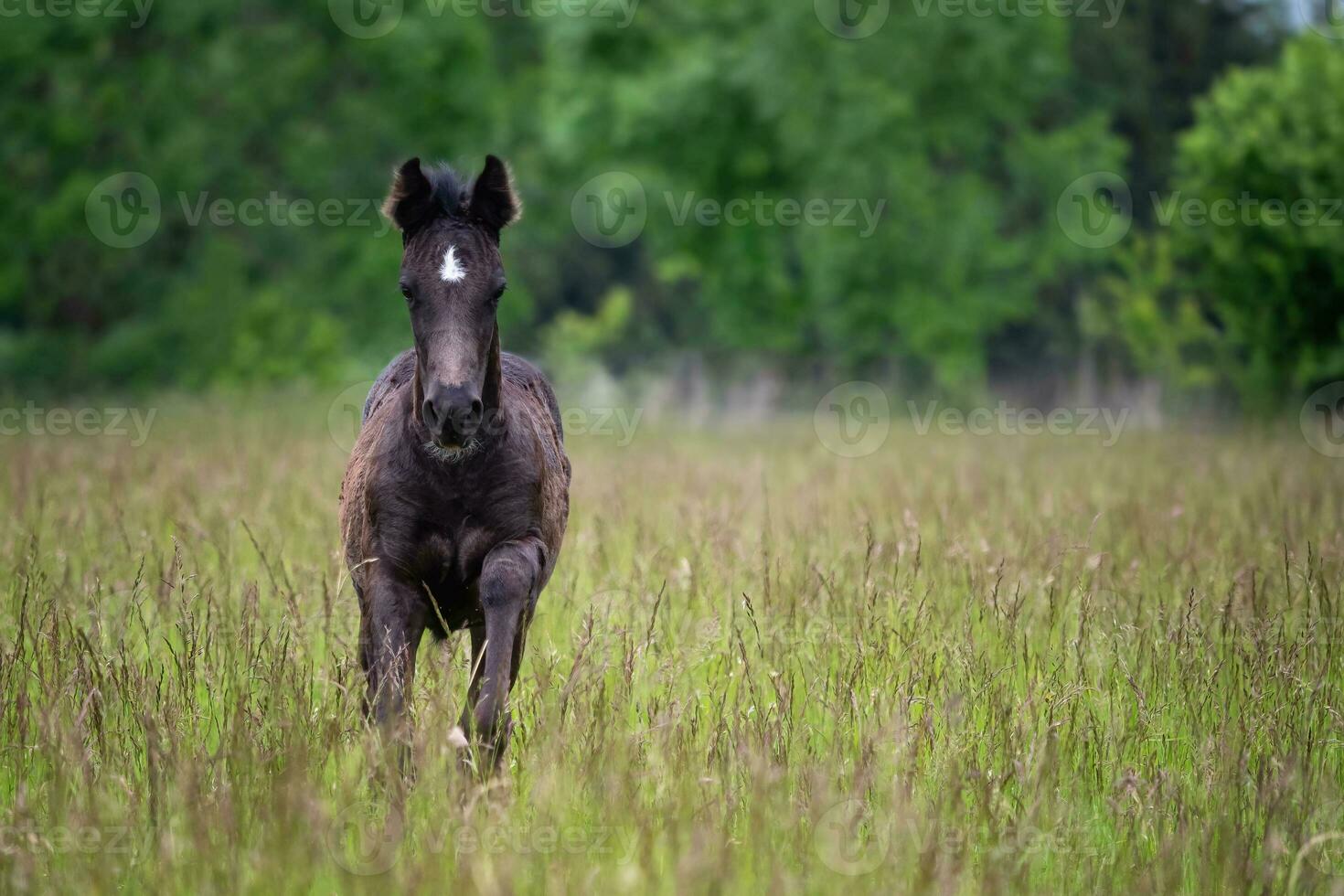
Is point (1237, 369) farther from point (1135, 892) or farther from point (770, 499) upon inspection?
point (1135, 892)

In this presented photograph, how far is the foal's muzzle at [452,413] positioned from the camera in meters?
3.95

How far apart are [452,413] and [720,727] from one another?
1362 mm

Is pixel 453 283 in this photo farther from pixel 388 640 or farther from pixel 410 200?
pixel 388 640

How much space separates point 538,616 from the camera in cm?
605

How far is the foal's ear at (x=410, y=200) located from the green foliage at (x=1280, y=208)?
15.7 meters

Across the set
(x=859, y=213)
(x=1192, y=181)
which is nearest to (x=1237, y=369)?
(x=1192, y=181)

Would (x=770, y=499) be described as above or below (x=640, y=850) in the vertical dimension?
above

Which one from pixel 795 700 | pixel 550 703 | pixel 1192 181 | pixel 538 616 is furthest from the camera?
pixel 1192 181

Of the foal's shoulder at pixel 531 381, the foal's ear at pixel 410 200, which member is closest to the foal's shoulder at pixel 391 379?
the foal's shoulder at pixel 531 381

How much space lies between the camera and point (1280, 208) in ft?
57.2

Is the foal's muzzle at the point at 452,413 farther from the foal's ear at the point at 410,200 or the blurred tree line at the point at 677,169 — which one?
the blurred tree line at the point at 677,169

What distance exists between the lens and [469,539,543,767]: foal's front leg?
3.91m

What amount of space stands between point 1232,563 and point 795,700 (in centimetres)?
299

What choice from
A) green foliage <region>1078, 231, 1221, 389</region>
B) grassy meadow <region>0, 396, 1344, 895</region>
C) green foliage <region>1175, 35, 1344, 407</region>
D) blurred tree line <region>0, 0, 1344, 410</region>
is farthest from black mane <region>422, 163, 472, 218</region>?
green foliage <region>1078, 231, 1221, 389</region>
